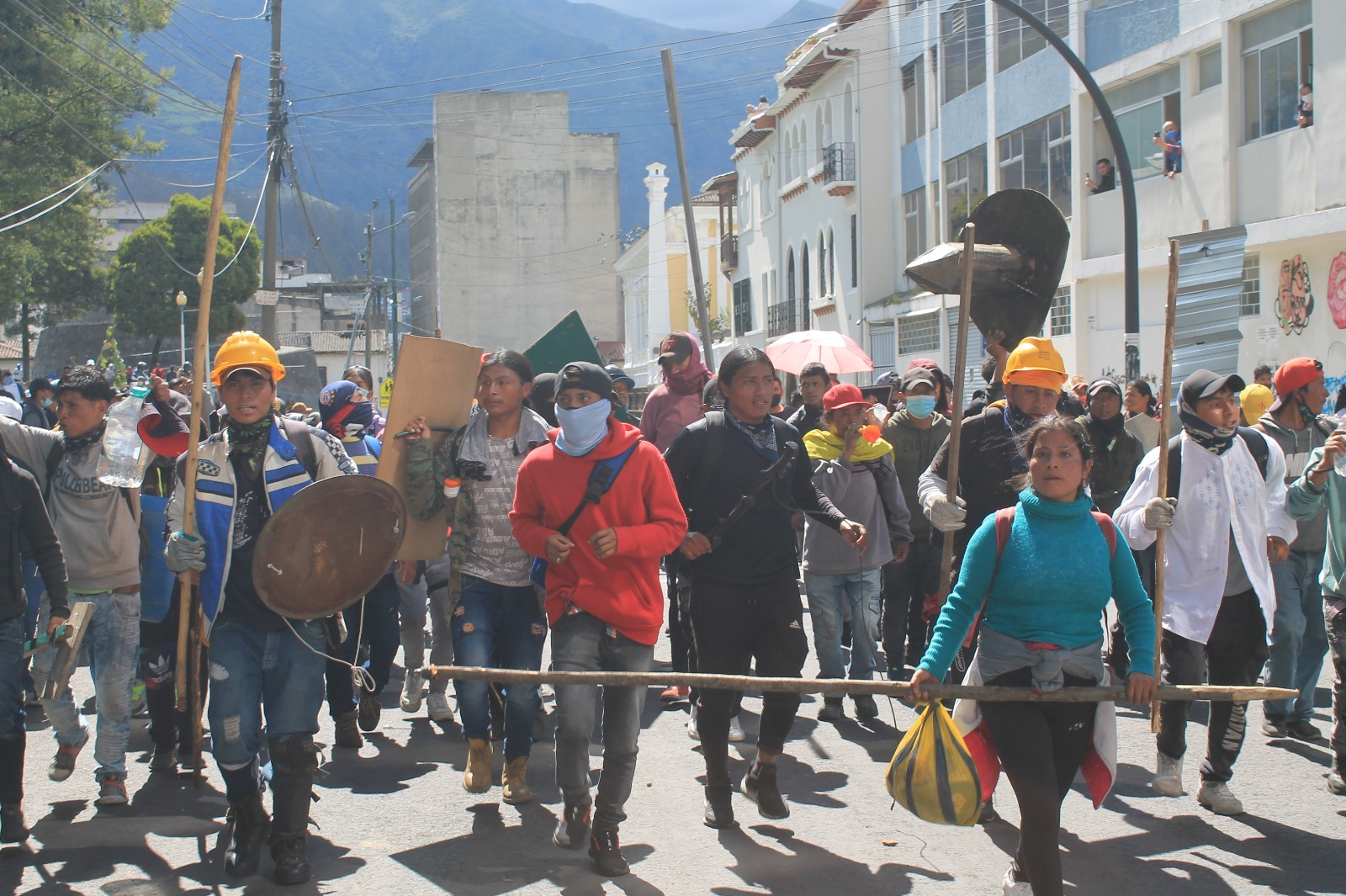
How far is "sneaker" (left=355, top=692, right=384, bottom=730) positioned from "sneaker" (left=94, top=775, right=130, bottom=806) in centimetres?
150

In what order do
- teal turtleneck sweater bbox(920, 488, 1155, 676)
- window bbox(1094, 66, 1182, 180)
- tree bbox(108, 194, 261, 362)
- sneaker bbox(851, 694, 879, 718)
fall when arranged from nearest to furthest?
teal turtleneck sweater bbox(920, 488, 1155, 676) < sneaker bbox(851, 694, 879, 718) < window bbox(1094, 66, 1182, 180) < tree bbox(108, 194, 261, 362)

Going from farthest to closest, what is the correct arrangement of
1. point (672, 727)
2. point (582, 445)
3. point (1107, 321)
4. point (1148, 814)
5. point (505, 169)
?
point (505, 169) → point (1107, 321) → point (672, 727) → point (1148, 814) → point (582, 445)

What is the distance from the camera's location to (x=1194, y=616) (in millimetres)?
5973

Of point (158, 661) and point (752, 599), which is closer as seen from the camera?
point (752, 599)

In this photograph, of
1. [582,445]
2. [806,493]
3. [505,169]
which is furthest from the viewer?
[505,169]

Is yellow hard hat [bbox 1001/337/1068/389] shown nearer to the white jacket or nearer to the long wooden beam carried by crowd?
the white jacket

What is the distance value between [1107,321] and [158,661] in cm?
1864

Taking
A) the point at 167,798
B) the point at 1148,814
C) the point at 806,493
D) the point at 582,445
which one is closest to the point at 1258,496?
the point at 1148,814

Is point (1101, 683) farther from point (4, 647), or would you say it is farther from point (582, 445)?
point (4, 647)

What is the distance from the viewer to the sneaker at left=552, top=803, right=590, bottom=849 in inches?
214

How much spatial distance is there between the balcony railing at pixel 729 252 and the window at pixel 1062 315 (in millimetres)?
25863

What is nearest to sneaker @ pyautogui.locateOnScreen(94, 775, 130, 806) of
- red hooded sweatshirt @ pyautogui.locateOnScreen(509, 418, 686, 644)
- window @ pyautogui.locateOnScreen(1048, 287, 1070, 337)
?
red hooded sweatshirt @ pyautogui.locateOnScreen(509, 418, 686, 644)

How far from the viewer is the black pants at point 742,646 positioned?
19.0 ft

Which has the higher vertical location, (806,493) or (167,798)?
(806,493)
